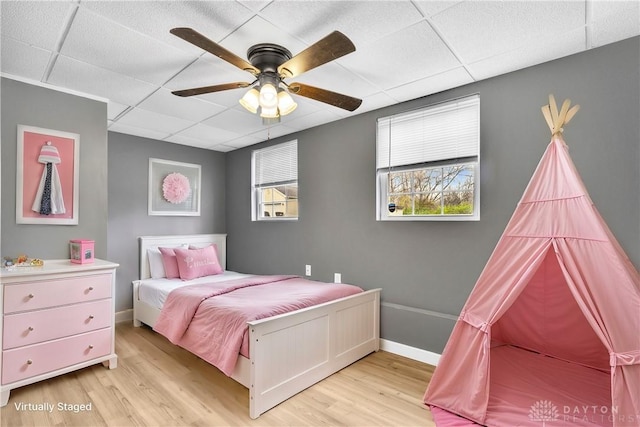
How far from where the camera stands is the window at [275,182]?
4.16m

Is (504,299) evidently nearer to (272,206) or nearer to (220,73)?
(220,73)

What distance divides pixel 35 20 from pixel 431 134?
2.93 metres

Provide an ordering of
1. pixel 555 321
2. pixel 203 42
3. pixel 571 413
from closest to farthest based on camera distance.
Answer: pixel 203 42 → pixel 571 413 → pixel 555 321

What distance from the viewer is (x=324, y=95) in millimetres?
2045

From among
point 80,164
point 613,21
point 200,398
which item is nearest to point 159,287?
point 80,164

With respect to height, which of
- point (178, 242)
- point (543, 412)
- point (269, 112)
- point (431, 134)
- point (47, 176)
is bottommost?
point (543, 412)

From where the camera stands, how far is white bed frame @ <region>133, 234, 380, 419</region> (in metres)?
2.14

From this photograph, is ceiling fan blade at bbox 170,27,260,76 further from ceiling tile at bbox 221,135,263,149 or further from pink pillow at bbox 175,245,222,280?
pink pillow at bbox 175,245,222,280

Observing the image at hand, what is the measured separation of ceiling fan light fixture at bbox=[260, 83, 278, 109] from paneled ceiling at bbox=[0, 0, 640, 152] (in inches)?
15.6

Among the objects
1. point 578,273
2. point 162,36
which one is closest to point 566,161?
point 578,273

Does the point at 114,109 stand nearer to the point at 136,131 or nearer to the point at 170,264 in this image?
the point at 136,131

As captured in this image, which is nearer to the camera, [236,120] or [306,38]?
[306,38]

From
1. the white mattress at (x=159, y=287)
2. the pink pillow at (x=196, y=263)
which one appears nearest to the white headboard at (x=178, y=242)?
the white mattress at (x=159, y=287)

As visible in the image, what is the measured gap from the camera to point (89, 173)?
3025 mm
